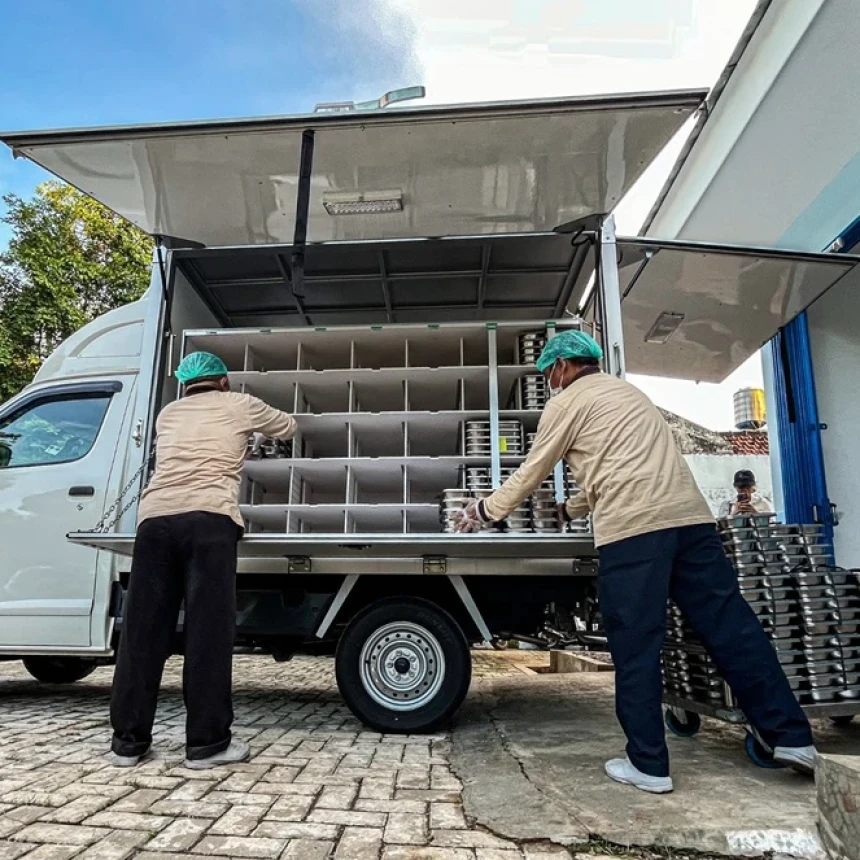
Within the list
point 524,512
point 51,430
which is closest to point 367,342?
point 524,512

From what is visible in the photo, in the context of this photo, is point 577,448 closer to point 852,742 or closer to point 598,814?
point 598,814

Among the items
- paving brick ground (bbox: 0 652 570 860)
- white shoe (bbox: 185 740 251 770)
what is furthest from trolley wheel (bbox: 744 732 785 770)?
white shoe (bbox: 185 740 251 770)

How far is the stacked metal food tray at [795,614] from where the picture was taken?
2.96m

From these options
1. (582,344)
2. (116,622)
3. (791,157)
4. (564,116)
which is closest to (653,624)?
(582,344)

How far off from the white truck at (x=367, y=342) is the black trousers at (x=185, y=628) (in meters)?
0.38

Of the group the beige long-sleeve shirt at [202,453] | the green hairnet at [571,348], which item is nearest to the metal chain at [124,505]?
the beige long-sleeve shirt at [202,453]

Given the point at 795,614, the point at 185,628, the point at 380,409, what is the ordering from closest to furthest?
1. the point at 185,628
2. the point at 795,614
3. the point at 380,409

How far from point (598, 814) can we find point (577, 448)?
137cm

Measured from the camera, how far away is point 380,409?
17.8 ft

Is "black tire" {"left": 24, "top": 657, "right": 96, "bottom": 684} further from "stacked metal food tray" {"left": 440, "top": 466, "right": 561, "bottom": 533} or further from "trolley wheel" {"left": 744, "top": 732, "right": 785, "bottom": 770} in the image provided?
"trolley wheel" {"left": 744, "top": 732, "right": 785, "bottom": 770}

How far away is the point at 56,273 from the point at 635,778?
12439 millimetres

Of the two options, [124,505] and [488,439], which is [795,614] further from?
[124,505]

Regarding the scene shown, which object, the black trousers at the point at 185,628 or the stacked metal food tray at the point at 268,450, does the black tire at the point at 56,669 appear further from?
the black trousers at the point at 185,628

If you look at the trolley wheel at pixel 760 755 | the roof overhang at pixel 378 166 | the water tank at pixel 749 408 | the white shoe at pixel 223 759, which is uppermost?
the roof overhang at pixel 378 166
